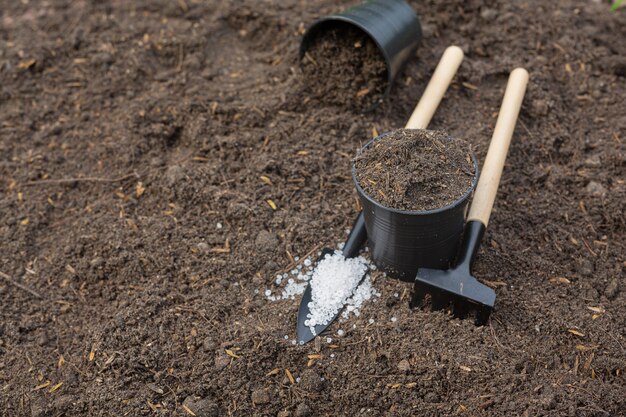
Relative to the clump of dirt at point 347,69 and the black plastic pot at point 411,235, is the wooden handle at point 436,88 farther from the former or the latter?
the black plastic pot at point 411,235

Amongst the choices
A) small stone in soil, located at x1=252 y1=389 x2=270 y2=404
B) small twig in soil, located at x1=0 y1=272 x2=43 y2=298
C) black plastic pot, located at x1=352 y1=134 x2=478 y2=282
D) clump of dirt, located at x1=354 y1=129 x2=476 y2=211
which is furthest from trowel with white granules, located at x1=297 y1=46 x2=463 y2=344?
small twig in soil, located at x1=0 y1=272 x2=43 y2=298

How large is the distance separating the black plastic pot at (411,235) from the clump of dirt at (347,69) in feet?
2.85

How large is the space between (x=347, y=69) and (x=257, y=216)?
913 mm

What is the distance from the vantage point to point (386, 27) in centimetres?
296

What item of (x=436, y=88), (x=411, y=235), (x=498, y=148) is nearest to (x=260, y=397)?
(x=411, y=235)

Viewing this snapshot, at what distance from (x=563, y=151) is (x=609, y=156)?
0.21m

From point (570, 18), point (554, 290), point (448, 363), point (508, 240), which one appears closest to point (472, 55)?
point (570, 18)

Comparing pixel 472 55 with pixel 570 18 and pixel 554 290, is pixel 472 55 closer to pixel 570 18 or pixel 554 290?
pixel 570 18

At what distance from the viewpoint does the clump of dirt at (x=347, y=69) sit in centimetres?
309

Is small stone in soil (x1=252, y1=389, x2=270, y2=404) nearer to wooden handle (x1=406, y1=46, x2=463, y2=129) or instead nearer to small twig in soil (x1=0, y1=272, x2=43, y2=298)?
small twig in soil (x1=0, y1=272, x2=43, y2=298)

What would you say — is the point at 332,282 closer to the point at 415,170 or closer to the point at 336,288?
the point at 336,288

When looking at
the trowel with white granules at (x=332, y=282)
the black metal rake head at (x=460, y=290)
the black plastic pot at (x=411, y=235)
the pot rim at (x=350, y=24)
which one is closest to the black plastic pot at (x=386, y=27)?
the pot rim at (x=350, y=24)

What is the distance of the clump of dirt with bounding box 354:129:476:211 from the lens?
222cm

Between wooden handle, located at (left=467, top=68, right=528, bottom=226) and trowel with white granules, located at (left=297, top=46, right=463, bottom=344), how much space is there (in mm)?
329
